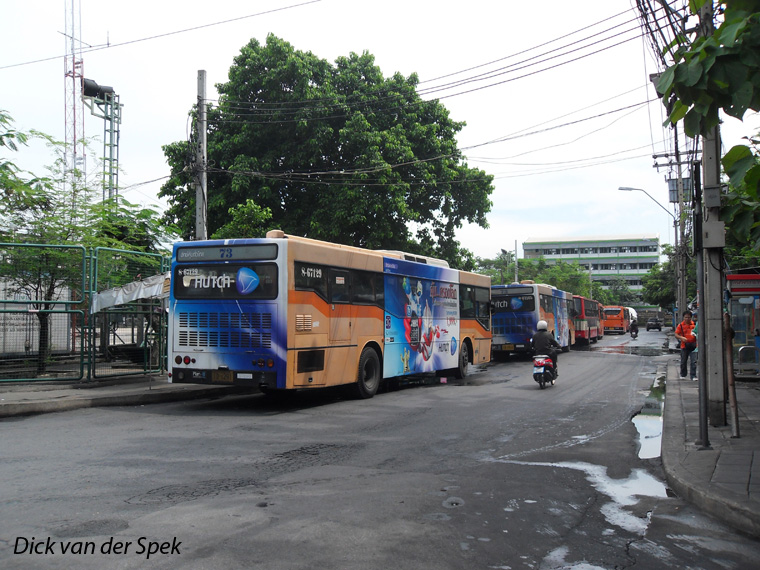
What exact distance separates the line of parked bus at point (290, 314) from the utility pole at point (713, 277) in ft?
21.2

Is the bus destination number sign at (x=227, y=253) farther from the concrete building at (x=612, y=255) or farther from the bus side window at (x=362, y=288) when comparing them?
the concrete building at (x=612, y=255)

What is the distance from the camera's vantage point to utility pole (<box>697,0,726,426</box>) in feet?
29.5

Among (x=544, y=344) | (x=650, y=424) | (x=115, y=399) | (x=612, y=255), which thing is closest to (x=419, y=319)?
(x=544, y=344)

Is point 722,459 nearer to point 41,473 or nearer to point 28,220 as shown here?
point 41,473

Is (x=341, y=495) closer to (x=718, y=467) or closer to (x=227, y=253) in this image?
(x=718, y=467)

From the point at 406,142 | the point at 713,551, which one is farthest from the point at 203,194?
the point at 713,551

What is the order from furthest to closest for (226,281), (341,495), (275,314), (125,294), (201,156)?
1. (201,156)
2. (125,294)
3. (226,281)
4. (275,314)
5. (341,495)

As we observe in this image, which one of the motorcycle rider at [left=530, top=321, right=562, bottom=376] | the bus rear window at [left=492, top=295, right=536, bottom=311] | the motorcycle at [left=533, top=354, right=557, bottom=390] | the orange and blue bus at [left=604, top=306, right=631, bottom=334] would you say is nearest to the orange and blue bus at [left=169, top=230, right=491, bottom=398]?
the motorcycle at [left=533, top=354, right=557, bottom=390]

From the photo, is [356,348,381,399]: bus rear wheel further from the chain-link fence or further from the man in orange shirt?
the man in orange shirt

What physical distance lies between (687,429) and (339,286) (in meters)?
6.70

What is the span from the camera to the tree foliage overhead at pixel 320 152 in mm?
25281

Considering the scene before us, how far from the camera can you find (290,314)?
37.5 feet

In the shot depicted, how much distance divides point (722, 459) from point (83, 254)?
40.4 ft

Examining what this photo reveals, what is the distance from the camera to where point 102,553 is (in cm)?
435
